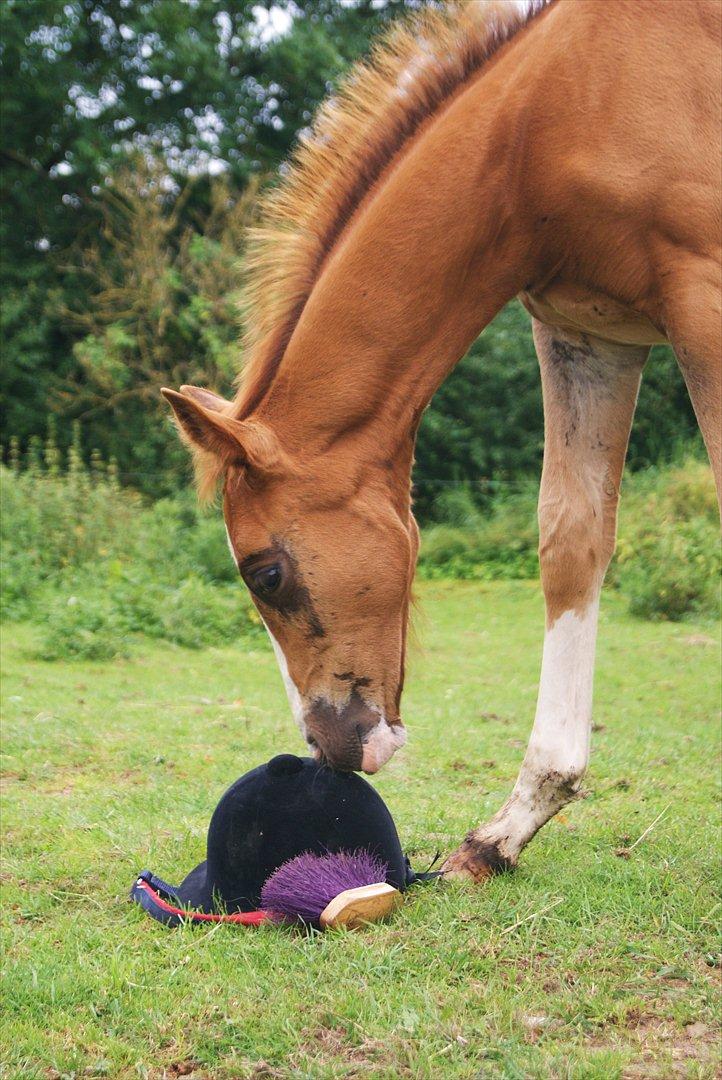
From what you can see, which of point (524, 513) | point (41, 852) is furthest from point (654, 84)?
point (524, 513)

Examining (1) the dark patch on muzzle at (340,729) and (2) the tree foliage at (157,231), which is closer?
(1) the dark patch on muzzle at (340,729)

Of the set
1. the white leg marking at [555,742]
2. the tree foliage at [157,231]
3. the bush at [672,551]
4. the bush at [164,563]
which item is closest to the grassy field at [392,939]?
the white leg marking at [555,742]

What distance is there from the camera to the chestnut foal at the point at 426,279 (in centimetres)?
272

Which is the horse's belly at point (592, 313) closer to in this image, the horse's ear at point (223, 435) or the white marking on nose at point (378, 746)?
the horse's ear at point (223, 435)

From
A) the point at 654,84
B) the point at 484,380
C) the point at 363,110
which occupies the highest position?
the point at 654,84

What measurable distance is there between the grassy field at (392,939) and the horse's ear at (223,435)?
2.45 feet

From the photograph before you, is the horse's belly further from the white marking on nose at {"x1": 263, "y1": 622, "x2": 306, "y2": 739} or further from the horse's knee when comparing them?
the white marking on nose at {"x1": 263, "y1": 622, "x2": 306, "y2": 739}

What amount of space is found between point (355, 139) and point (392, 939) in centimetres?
224

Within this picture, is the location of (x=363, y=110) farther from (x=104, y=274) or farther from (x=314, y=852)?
(x=104, y=274)

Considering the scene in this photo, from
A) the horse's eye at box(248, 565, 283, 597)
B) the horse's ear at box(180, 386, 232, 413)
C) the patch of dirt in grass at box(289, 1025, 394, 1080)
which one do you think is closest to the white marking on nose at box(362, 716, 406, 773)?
the horse's eye at box(248, 565, 283, 597)

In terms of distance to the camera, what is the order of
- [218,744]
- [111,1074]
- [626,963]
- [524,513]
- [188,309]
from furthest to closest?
[188,309], [524,513], [218,744], [626,963], [111,1074]

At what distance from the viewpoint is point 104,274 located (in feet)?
58.6

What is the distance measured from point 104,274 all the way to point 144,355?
2.01 metres

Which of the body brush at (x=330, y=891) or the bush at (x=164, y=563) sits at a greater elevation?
the body brush at (x=330, y=891)
